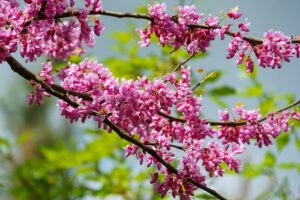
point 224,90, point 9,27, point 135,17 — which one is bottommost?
point 9,27

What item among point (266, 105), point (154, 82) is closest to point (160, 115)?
point (154, 82)

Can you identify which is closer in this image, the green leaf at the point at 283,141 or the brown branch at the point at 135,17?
the brown branch at the point at 135,17

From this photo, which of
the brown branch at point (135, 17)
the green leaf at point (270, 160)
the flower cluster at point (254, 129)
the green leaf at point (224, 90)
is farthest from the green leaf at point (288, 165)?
the brown branch at point (135, 17)

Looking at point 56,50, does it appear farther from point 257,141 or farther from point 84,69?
point 257,141

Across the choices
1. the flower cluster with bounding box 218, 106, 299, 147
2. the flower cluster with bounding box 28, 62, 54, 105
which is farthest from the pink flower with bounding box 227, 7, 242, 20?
the flower cluster with bounding box 28, 62, 54, 105

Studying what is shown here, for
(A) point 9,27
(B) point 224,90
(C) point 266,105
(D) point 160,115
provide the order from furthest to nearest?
(B) point 224,90 < (C) point 266,105 < (D) point 160,115 < (A) point 9,27

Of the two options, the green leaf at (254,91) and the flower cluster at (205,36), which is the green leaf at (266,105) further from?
the flower cluster at (205,36)

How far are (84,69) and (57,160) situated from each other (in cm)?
330

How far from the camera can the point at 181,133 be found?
392 centimetres

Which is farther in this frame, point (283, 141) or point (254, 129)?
point (283, 141)

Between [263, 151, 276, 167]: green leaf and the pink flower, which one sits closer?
the pink flower

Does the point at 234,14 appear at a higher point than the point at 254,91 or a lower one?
→ lower

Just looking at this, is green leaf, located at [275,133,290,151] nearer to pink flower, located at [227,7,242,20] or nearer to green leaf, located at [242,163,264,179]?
green leaf, located at [242,163,264,179]

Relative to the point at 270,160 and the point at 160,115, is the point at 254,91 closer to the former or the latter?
the point at 270,160
